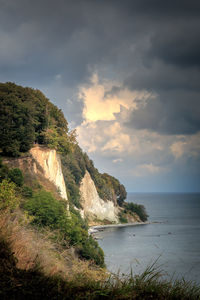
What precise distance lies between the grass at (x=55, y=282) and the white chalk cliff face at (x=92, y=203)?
82314mm

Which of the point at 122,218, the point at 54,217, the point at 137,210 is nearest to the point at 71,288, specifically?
the point at 54,217

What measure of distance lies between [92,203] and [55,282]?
294 ft

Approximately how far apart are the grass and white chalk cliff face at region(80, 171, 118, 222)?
270 ft

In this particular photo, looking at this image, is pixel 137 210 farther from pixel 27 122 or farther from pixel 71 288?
pixel 71 288

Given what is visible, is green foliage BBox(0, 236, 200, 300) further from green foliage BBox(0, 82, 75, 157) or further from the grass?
green foliage BBox(0, 82, 75, 157)

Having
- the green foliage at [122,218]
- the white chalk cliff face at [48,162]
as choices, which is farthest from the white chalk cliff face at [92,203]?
the white chalk cliff face at [48,162]

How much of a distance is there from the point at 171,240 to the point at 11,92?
55.0 m

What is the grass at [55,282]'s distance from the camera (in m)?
3.96

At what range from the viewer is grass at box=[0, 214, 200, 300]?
3.96m

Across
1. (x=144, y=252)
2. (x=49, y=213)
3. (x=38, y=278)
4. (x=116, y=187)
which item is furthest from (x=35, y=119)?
(x=116, y=187)

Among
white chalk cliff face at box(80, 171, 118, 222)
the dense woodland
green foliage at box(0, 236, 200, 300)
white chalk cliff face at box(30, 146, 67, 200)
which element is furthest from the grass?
white chalk cliff face at box(80, 171, 118, 222)

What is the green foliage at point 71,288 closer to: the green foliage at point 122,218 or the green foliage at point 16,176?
the green foliage at point 16,176

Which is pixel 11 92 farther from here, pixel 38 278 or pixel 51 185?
pixel 38 278

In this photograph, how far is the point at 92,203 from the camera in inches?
3647
